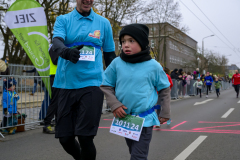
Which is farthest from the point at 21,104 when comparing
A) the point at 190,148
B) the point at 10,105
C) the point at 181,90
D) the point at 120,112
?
the point at 181,90

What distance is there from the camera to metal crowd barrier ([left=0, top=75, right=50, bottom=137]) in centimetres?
623

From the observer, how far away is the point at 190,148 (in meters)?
4.83

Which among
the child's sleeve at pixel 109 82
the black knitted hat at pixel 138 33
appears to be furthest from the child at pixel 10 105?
the black knitted hat at pixel 138 33

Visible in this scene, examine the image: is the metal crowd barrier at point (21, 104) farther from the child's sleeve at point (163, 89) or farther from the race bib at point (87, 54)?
the child's sleeve at point (163, 89)

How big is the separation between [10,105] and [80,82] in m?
4.08

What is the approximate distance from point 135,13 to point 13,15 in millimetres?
19153

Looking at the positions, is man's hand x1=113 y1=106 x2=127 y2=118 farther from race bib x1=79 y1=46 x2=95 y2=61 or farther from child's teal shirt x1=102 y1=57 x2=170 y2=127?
race bib x1=79 y1=46 x2=95 y2=61

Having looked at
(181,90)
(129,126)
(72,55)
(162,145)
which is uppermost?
(72,55)

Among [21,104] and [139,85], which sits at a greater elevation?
[139,85]

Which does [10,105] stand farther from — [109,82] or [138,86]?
[138,86]

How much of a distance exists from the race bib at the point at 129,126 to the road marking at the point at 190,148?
1950mm

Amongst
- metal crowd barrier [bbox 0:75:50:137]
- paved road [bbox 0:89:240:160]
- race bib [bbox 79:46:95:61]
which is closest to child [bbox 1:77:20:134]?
metal crowd barrier [bbox 0:75:50:137]

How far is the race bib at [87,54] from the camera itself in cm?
277

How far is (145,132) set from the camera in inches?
99.4
